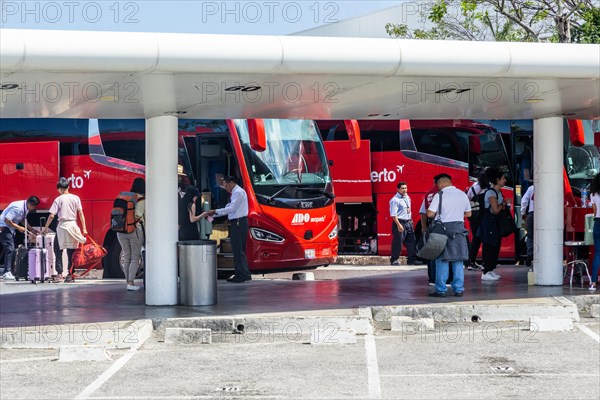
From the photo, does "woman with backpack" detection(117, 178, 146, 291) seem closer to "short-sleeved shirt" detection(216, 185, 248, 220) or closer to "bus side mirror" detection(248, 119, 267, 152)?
"short-sleeved shirt" detection(216, 185, 248, 220)

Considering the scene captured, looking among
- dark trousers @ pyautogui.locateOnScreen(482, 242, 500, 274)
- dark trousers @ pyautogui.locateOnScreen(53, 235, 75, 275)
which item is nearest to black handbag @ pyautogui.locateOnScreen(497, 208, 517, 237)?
dark trousers @ pyautogui.locateOnScreen(482, 242, 500, 274)

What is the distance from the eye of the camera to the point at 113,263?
19141 millimetres

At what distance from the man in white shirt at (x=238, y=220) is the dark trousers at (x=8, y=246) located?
4340 mm

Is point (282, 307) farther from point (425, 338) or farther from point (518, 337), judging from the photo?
point (518, 337)

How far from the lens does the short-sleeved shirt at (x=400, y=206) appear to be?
67.1 feet

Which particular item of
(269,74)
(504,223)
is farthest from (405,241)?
(269,74)

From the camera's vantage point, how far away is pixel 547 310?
12406 mm

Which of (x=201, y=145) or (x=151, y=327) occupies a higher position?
(x=201, y=145)

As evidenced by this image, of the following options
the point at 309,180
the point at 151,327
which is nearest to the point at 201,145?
the point at 309,180

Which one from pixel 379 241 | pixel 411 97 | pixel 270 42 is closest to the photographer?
pixel 270 42

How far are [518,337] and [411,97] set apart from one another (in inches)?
133

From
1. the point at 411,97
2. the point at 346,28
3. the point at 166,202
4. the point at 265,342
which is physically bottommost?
the point at 265,342

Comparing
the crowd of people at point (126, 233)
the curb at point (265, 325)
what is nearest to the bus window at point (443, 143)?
the crowd of people at point (126, 233)

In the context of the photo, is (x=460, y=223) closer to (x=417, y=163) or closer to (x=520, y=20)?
(x=417, y=163)
